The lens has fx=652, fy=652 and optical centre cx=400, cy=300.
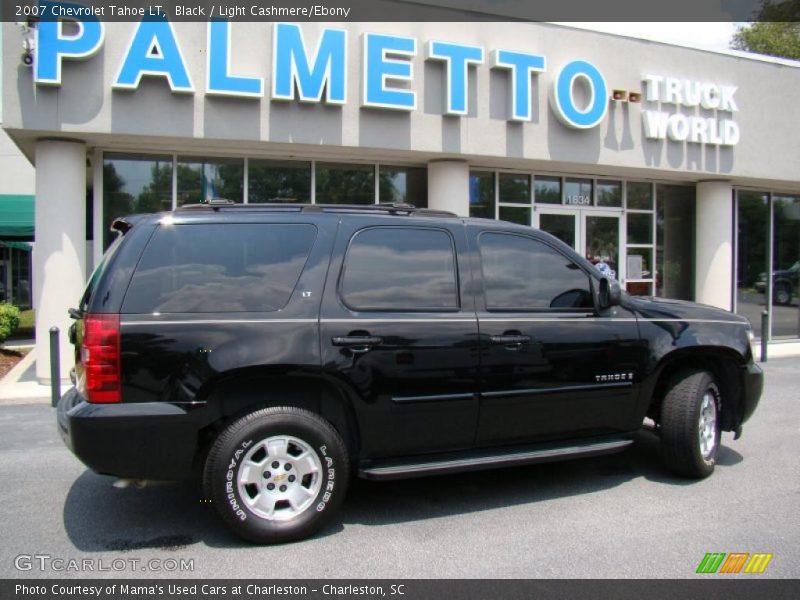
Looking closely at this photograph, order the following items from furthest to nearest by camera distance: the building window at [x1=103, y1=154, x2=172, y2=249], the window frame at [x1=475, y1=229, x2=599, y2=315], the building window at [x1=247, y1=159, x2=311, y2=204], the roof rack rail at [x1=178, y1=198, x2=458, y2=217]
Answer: the building window at [x1=247, y1=159, x2=311, y2=204] → the building window at [x1=103, y1=154, x2=172, y2=249] → the window frame at [x1=475, y1=229, x2=599, y2=315] → the roof rack rail at [x1=178, y1=198, x2=458, y2=217]

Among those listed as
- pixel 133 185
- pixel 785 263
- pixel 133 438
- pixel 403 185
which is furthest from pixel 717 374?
pixel 785 263

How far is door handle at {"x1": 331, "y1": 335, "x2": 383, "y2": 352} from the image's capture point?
405 cm

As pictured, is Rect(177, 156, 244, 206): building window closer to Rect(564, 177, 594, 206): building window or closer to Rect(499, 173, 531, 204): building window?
Rect(499, 173, 531, 204): building window

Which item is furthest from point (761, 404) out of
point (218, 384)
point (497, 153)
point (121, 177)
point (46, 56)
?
point (46, 56)

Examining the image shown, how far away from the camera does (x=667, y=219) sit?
13.6m

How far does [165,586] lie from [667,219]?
12670mm

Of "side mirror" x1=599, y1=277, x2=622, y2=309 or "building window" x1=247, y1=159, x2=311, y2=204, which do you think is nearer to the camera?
"side mirror" x1=599, y1=277, x2=622, y2=309

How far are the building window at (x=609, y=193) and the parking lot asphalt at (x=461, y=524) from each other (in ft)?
25.7

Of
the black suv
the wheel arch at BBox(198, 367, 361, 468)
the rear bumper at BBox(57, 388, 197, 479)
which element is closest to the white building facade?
the black suv

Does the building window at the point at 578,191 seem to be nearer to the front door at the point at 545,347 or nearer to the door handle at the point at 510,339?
the front door at the point at 545,347

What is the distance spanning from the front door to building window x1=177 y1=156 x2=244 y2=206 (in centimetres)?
656

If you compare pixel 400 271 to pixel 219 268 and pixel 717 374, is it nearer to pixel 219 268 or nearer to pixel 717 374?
pixel 219 268

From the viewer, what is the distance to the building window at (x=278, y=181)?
1035 cm
